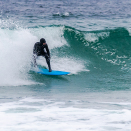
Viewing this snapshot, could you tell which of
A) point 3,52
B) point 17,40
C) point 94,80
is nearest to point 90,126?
point 94,80

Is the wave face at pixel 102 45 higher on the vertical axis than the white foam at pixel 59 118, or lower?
higher

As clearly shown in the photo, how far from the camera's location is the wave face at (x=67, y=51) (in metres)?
11.3

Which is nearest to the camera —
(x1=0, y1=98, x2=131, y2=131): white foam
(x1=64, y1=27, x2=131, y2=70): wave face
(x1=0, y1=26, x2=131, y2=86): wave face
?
(x1=0, y1=98, x2=131, y2=131): white foam

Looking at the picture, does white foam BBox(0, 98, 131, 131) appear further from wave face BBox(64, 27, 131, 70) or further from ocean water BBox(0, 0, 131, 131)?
wave face BBox(64, 27, 131, 70)

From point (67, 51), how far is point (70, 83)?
488cm

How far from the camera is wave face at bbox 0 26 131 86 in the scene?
1131 cm

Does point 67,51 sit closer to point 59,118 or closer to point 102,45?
point 102,45

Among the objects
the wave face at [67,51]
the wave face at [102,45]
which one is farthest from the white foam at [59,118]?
the wave face at [102,45]

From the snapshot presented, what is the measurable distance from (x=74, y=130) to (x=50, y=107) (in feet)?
5.24

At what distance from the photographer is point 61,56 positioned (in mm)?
14453

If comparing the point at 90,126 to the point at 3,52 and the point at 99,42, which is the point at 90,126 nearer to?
the point at 3,52

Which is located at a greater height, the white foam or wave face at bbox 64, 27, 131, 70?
wave face at bbox 64, 27, 131, 70

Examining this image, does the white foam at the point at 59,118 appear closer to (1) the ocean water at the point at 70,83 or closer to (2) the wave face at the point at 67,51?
(1) the ocean water at the point at 70,83

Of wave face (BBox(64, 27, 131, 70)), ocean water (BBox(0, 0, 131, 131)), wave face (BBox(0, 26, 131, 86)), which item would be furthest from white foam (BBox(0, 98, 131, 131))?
wave face (BBox(64, 27, 131, 70))
